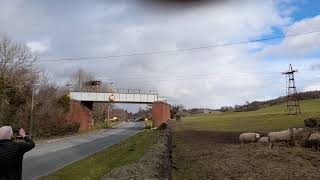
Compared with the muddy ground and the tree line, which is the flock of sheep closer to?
the muddy ground

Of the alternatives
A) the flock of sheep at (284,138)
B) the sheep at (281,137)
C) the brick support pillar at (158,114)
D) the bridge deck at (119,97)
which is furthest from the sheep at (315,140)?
the bridge deck at (119,97)

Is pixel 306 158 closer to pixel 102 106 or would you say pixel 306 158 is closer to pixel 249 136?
pixel 249 136

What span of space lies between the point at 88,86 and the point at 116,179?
133m

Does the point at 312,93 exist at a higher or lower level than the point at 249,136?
higher

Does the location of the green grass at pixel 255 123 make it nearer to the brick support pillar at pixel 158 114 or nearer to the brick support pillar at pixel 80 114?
the brick support pillar at pixel 158 114

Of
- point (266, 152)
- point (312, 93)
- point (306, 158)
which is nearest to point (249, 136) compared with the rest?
point (266, 152)

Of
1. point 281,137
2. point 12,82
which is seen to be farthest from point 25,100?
point 281,137

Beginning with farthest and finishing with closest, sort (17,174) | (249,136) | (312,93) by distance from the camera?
(312,93) → (249,136) → (17,174)

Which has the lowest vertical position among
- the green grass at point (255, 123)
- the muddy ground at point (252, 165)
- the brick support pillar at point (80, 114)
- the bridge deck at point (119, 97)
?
the muddy ground at point (252, 165)

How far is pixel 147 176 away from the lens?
10109 millimetres

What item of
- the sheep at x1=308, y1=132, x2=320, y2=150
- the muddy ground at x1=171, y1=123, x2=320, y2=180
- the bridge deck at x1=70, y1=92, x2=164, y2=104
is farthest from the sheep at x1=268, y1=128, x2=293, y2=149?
the bridge deck at x1=70, y1=92, x2=164, y2=104

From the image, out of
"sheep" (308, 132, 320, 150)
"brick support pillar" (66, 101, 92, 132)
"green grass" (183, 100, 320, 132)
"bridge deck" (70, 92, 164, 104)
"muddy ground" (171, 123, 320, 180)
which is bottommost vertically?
"muddy ground" (171, 123, 320, 180)

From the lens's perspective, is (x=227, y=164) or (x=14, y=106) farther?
(x=14, y=106)

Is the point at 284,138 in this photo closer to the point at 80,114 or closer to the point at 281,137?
the point at 281,137
